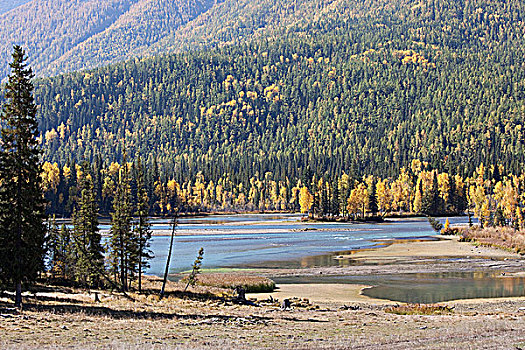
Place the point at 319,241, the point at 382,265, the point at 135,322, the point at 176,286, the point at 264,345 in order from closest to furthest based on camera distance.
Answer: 1. the point at 264,345
2. the point at 135,322
3. the point at 176,286
4. the point at 382,265
5. the point at 319,241

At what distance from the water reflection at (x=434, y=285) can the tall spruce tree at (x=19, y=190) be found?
2510cm

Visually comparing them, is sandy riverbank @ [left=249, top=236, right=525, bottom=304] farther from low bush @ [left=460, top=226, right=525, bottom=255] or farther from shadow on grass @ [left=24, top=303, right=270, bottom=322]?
shadow on grass @ [left=24, top=303, right=270, bottom=322]

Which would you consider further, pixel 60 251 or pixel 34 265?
pixel 60 251

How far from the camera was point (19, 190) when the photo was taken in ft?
132

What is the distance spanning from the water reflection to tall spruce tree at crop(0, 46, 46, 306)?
82.4 feet

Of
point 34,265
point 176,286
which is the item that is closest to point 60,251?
point 176,286

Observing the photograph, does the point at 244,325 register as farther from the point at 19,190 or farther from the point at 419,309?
the point at 19,190

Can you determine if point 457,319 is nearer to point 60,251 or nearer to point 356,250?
point 60,251

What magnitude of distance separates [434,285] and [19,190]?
34157 millimetres

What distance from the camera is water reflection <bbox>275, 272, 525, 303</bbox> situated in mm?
50344

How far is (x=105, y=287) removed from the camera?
57.9 metres

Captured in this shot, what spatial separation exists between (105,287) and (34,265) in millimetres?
18541

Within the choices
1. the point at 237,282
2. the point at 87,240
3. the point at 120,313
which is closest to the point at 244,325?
the point at 120,313

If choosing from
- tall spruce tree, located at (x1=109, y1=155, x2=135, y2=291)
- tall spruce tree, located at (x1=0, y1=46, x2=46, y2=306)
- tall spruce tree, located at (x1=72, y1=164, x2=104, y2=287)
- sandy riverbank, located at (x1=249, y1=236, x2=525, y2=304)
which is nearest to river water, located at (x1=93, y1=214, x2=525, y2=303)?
sandy riverbank, located at (x1=249, y1=236, x2=525, y2=304)
